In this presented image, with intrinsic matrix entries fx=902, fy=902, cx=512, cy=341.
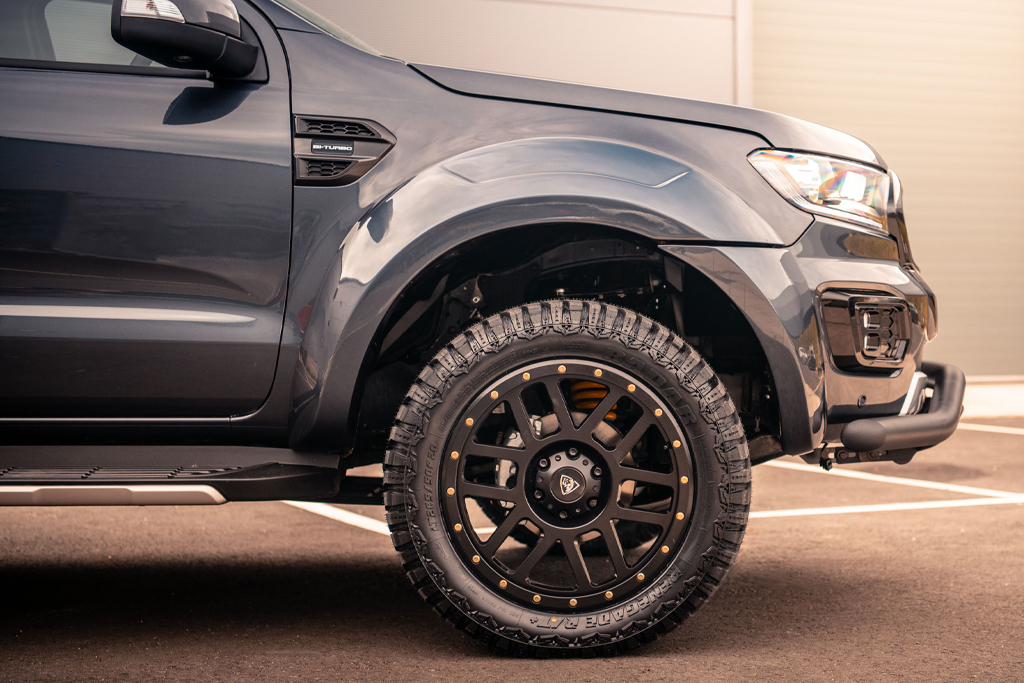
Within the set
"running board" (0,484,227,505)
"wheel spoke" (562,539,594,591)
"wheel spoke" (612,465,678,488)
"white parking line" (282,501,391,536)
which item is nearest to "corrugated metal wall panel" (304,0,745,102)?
"white parking line" (282,501,391,536)

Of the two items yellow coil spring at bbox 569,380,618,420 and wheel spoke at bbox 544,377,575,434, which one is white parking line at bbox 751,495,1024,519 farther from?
wheel spoke at bbox 544,377,575,434

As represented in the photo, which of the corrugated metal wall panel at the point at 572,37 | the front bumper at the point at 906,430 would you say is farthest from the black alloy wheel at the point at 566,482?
the corrugated metal wall panel at the point at 572,37

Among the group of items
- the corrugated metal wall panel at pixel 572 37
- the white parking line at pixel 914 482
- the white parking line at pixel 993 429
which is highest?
the corrugated metal wall panel at pixel 572 37

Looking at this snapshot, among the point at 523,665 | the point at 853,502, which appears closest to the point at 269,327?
the point at 523,665

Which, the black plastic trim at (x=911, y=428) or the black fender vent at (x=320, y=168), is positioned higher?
the black fender vent at (x=320, y=168)

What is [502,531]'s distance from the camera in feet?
7.32

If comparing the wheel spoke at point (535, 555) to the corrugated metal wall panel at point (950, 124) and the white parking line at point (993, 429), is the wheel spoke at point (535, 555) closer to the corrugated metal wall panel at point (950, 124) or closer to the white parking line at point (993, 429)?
the white parking line at point (993, 429)

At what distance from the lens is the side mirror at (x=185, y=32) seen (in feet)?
6.86

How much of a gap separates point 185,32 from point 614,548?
1610mm

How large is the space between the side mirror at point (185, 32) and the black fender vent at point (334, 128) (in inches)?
8.1

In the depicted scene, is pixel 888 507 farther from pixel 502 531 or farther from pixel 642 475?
pixel 502 531

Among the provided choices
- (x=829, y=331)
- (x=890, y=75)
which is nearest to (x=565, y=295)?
(x=829, y=331)

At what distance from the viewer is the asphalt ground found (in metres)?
2.18

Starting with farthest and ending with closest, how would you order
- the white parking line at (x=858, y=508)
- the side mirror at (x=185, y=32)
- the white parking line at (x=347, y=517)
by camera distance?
1. the white parking line at (x=858, y=508)
2. the white parking line at (x=347, y=517)
3. the side mirror at (x=185, y=32)
